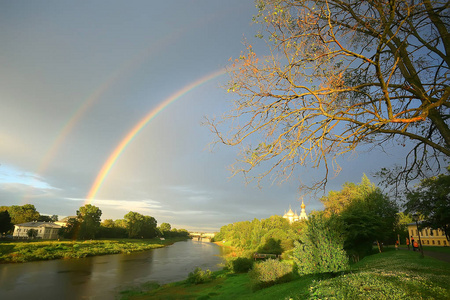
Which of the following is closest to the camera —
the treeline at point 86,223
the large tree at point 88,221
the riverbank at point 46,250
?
the riverbank at point 46,250

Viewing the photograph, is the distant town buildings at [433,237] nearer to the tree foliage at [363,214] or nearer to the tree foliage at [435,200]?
the tree foliage at [363,214]

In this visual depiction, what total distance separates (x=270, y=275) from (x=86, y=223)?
75.9 metres

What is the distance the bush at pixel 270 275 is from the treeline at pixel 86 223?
64.7 m

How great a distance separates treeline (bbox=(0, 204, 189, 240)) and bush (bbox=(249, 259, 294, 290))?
6470 cm

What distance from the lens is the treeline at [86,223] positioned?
74.6 m

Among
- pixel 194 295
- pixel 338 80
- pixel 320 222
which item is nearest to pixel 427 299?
pixel 338 80

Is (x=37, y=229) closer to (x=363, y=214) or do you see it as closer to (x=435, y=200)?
(x=363, y=214)

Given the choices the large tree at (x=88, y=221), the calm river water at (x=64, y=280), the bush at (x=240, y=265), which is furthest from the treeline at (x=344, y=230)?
the large tree at (x=88, y=221)

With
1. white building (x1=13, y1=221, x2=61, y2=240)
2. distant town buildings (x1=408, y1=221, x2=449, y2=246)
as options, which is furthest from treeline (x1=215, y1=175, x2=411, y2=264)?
white building (x1=13, y1=221, x2=61, y2=240)

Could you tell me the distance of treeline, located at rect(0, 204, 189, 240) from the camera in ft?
245

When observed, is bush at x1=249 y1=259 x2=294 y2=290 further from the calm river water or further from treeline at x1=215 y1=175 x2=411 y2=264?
the calm river water

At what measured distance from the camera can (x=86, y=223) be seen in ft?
257

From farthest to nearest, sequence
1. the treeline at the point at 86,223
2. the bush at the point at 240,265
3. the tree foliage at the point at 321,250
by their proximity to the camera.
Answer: the treeline at the point at 86,223, the bush at the point at 240,265, the tree foliage at the point at 321,250

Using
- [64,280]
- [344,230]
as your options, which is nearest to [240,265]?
[344,230]
